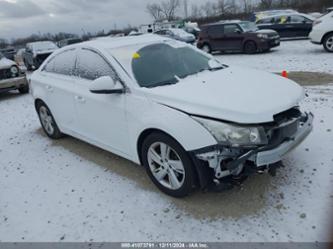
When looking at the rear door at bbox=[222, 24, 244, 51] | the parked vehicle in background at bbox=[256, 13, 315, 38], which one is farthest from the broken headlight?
the parked vehicle in background at bbox=[256, 13, 315, 38]

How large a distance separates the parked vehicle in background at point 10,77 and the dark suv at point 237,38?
9.31 metres

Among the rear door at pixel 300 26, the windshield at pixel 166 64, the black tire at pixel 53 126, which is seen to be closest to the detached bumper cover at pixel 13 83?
the black tire at pixel 53 126

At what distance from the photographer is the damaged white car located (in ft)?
8.68

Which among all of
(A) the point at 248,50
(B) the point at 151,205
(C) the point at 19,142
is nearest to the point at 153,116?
(B) the point at 151,205

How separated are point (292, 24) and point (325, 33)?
5.58 metres

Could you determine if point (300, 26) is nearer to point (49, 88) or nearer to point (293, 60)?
point (293, 60)

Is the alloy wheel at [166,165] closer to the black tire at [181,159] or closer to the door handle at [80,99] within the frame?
the black tire at [181,159]

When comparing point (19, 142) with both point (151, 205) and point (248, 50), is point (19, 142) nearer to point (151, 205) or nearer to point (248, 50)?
point (151, 205)

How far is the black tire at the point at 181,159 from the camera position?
285 centimetres

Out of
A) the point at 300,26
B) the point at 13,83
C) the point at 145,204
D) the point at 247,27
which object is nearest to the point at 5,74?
the point at 13,83

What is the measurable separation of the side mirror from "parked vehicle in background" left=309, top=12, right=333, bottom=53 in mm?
10245

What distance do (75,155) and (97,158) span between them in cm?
46

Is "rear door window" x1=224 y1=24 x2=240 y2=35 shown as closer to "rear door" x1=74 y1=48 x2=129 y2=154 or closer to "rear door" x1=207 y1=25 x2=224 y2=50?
"rear door" x1=207 y1=25 x2=224 y2=50

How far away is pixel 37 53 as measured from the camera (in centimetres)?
1603
